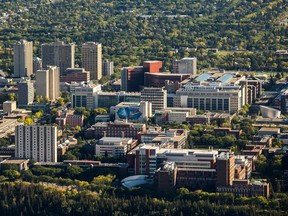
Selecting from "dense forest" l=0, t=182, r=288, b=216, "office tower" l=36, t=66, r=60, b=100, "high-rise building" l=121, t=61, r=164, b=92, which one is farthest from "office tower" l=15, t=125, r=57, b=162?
"high-rise building" l=121, t=61, r=164, b=92

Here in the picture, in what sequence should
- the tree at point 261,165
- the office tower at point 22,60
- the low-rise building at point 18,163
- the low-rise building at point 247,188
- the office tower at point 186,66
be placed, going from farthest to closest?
the office tower at point 22,60, the office tower at point 186,66, the low-rise building at point 18,163, the tree at point 261,165, the low-rise building at point 247,188

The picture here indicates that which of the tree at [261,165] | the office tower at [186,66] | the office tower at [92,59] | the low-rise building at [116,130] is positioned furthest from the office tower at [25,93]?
the tree at [261,165]

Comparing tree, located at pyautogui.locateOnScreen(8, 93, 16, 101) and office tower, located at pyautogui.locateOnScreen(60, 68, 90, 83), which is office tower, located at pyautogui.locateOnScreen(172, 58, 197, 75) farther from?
tree, located at pyautogui.locateOnScreen(8, 93, 16, 101)

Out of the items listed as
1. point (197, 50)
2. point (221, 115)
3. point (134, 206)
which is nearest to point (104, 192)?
point (134, 206)

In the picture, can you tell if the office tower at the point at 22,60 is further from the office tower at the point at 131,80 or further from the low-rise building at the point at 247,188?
the low-rise building at the point at 247,188

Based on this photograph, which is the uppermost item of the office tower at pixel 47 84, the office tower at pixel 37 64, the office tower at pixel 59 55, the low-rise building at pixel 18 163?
the office tower at pixel 59 55

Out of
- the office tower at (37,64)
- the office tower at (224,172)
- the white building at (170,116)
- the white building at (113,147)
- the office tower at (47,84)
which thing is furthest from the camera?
the office tower at (37,64)

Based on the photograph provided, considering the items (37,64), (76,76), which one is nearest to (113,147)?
(76,76)

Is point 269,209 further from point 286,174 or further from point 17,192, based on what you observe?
point 17,192
